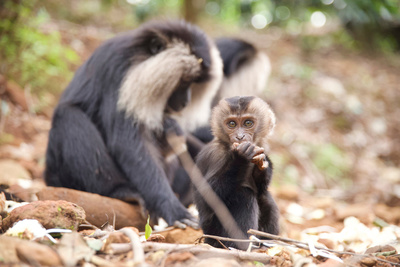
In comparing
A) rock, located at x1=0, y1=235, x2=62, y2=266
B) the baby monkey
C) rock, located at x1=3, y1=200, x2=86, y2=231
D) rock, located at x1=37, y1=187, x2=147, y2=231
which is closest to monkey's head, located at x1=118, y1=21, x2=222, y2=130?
rock, located at x1=37, y1=187, x2=147, y2=231

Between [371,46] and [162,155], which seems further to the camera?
[371,46]

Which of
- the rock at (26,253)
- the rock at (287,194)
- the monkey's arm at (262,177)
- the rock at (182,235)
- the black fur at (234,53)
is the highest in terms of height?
the black fur at (234,53)

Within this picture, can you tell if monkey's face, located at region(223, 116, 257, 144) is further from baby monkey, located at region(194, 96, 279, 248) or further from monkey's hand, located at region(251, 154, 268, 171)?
monkey's hand, located at region(251, 154, 268, 171)

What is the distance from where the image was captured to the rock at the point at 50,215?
237 centimetres

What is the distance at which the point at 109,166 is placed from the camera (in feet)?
13.7

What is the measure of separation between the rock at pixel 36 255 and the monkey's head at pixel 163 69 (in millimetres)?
2344

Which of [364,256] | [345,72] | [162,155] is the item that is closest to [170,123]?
[162,155]

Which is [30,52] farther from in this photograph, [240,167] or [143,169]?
[240,167]

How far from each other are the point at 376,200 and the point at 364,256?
14.9ft

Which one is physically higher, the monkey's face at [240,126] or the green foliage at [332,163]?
the monkey's face at [240,126]

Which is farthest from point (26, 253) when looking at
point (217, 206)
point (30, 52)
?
point (30, 52)

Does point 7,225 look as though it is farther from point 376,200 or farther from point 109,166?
point 376,200

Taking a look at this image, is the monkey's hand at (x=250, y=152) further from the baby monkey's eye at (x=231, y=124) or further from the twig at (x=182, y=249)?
the twig at (x=182, y=249)

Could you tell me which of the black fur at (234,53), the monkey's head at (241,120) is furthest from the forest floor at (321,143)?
the black fur at (234,53)
